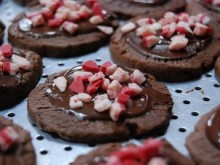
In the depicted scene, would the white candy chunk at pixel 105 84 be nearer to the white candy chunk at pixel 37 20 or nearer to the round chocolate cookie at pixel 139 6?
the white candy chunk at pixel 37 20

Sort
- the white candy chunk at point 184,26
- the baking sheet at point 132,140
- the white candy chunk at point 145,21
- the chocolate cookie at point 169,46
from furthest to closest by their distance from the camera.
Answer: the white candy chunk at point 145,21 → the white candy chunk at point 184,26 → the chocolate cookie at point 169,46 → the baking sheet at point 132,140

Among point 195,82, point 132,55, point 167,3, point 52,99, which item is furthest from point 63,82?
point 167,3

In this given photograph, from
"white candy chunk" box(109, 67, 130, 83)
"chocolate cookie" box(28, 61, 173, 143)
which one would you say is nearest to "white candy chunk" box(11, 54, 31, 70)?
"chocolate cookie" box(28, 61, 173, 143)

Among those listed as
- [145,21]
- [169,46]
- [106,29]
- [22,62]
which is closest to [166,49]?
[169,46]

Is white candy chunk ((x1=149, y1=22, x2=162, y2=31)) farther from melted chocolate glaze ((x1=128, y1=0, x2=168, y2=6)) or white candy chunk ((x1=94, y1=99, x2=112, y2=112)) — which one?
white candy chunk ((x1=94, y1=99, x2=112, y2=112))

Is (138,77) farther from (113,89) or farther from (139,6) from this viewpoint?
(139,6)

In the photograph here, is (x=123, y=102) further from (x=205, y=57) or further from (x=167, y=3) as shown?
(x=167, y=3)

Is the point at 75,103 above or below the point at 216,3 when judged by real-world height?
below

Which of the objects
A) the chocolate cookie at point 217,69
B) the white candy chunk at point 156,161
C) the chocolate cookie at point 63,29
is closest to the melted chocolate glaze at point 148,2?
the chocolate cookie at point 63,29
